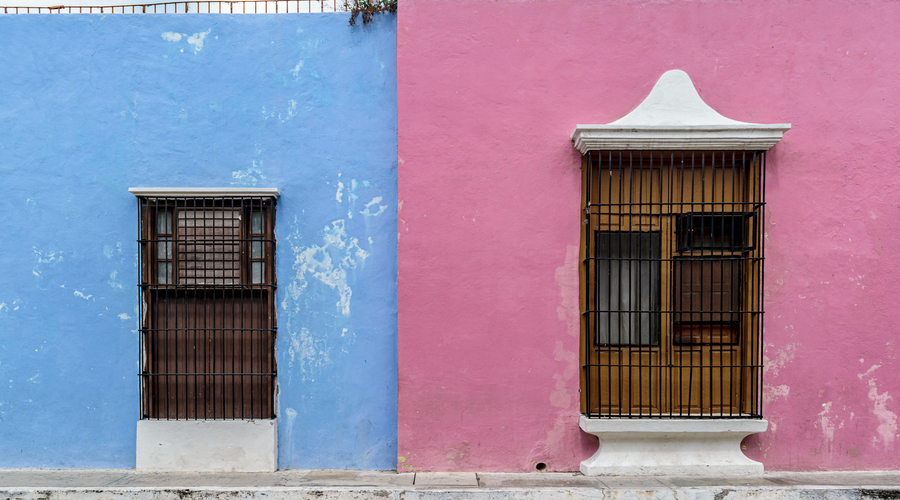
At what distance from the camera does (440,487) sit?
12.3 feet

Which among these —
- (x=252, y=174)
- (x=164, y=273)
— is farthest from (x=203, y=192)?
(x=164, y=273)

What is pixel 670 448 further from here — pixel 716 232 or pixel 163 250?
pixel 163 250

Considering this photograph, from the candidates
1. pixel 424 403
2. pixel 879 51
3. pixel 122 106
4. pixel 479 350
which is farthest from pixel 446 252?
pixel 879 51

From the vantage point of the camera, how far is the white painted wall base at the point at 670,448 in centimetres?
391

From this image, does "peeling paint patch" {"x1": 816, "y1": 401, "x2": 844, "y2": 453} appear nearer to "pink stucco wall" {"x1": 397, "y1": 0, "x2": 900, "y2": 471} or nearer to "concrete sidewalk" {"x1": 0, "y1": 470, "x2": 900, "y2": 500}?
"pink stucco wall" {"x1": 397, "y1": 0, "x2": 900, "y2": 471}

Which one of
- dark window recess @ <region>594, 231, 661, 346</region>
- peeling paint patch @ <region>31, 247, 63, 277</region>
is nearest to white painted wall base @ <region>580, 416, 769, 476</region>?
dark window recess @ <region>594, 231, 661, 346</region>

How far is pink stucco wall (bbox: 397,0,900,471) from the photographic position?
4.03 meters

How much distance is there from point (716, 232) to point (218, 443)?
4107 millimetres

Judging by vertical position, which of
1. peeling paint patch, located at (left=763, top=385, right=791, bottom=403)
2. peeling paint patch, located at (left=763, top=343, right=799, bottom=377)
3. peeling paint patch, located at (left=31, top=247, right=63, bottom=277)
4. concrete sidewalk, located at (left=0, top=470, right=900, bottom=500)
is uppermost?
peeling paint patch, located at (left=31, top=247, right=63, bottom=277)

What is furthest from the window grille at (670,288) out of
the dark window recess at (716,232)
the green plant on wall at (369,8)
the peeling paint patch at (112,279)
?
the peeling paint patch at (112,279)

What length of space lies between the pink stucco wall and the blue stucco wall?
41 centimetres

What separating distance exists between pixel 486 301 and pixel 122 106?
3176 mm

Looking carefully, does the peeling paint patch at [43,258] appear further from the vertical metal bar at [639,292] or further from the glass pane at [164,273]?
the vertical metal bar at [639,292]

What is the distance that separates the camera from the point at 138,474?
403cm
